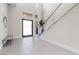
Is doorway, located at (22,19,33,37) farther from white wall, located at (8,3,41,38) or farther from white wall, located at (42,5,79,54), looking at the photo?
white wall, located at (42,5,79,54)

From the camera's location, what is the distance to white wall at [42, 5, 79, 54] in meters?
3.89

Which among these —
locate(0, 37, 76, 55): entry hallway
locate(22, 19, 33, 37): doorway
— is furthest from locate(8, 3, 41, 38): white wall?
locate(0, 37, 76, 55): entry hallway

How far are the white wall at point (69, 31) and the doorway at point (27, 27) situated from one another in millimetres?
4462

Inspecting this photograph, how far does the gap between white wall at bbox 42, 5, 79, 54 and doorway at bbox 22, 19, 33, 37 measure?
446 centimetres

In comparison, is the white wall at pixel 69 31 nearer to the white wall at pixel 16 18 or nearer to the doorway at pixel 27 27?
the white wall at pixel 16 18

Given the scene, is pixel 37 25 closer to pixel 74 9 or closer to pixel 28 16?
pixel 28 16

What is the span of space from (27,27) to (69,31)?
20.4 ft

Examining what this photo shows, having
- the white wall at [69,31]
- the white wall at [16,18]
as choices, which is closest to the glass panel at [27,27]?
the white wall at [16,18]

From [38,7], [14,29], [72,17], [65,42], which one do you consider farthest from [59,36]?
[38,7]

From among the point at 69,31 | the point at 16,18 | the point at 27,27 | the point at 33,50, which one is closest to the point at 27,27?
the point at 27,27

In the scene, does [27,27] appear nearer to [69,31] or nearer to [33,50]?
[33,50]

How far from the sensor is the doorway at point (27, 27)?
376 inches

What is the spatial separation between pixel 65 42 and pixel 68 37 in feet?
1.16

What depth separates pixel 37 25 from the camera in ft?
34.4
